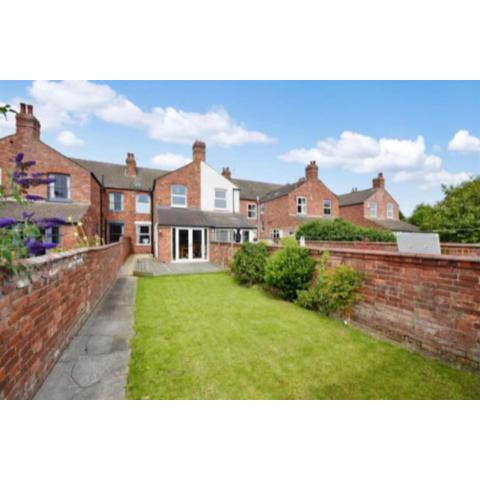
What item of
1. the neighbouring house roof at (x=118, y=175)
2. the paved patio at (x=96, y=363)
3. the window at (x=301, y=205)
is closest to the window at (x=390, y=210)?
the window at (x=301, y=205)

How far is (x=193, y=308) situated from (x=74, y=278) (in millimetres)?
2884

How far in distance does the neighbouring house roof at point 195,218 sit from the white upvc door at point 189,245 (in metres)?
0.52

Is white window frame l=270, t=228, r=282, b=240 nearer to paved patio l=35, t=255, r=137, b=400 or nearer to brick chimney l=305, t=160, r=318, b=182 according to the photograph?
brick chimney l=305, t=160, r=318, b=182

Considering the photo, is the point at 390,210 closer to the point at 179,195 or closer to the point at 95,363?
the point at 179,195

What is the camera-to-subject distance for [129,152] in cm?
2386

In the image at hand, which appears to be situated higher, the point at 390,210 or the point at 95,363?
the point at 390,210

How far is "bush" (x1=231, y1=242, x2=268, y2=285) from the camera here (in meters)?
8.82

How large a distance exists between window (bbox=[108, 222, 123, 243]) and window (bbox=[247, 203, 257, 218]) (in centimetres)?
1386

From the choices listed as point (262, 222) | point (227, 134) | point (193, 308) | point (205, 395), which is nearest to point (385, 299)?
point (205, 395)

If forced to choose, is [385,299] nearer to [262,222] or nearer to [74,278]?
[74,278]

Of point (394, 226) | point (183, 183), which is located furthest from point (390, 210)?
point (183, 183)

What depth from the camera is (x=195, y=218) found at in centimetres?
1816

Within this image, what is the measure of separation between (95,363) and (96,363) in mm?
14

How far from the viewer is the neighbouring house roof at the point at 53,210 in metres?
14.1
